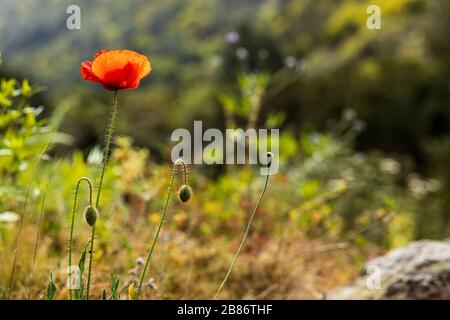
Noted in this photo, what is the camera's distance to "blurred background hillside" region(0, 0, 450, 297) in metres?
3.43

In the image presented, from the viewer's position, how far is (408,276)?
6.91 ft

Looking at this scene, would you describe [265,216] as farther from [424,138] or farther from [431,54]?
[431,54]

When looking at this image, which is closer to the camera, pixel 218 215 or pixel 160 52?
pixel 218 215

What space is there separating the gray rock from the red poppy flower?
1279mm

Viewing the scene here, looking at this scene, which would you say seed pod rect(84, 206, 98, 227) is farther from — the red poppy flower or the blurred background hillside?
the blurred background hillside

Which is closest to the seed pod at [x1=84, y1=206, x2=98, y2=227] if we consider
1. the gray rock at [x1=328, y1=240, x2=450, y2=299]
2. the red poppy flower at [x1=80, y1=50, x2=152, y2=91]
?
the red poppy flower at [x1=80, y1=50, x2=152, y2=91]

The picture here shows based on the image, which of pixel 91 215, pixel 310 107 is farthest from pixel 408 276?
pixel 310 107

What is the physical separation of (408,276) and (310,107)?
960 centimetres

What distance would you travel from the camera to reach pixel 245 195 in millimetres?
3236

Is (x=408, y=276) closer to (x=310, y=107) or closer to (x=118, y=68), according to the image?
(x=118, y=68)

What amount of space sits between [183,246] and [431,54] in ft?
39.1

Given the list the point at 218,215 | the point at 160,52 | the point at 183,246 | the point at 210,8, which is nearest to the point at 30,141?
the point at 183,246

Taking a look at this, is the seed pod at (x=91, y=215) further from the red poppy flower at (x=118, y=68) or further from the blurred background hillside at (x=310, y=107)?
the blurred background hillside at (x=310, y=107)

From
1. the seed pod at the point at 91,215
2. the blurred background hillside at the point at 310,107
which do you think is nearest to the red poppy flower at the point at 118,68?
the seed pod at the point at 91,215
